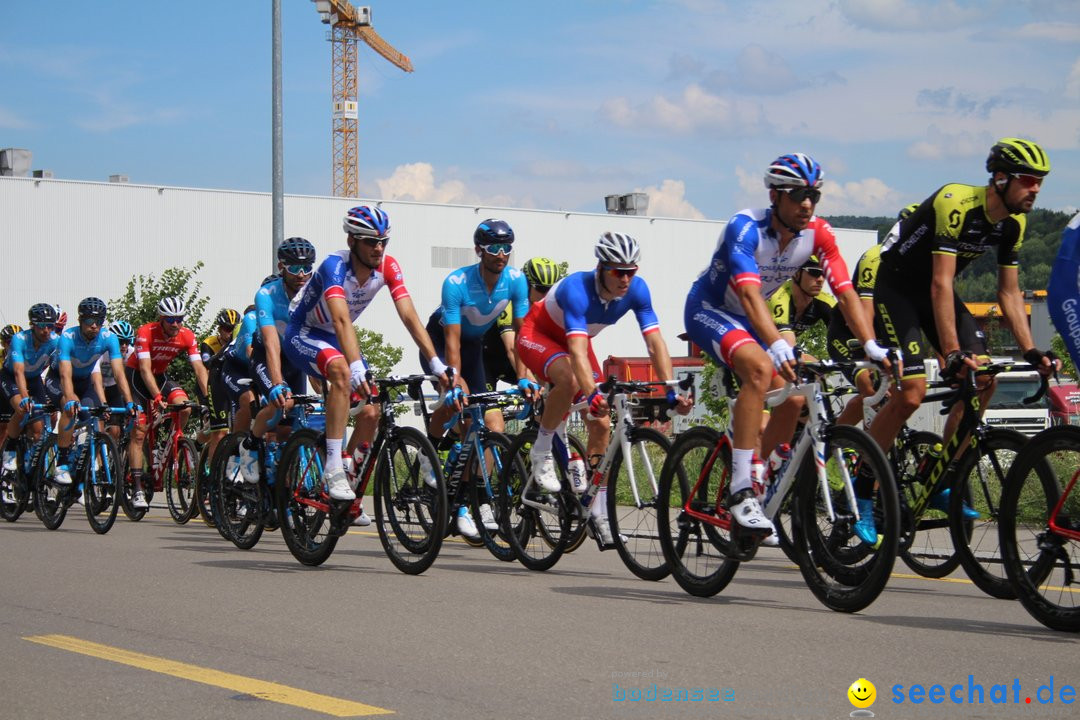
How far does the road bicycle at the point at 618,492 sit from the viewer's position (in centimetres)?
823

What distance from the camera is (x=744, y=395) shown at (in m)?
7.21

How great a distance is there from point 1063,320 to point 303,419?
6.19m

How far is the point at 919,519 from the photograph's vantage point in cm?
773

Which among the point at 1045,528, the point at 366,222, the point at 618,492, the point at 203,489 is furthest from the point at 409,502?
the point at 1045,528

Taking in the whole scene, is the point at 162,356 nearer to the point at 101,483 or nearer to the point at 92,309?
the point at 92,309

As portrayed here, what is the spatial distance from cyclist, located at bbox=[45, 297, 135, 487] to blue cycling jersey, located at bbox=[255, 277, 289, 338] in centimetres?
292

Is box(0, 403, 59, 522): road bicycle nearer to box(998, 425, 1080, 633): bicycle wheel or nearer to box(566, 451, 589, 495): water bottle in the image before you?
box(566, 451, 589, 495): water bottle

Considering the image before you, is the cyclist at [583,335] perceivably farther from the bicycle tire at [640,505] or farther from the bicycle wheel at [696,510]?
the bicycle wheel at [696,510]

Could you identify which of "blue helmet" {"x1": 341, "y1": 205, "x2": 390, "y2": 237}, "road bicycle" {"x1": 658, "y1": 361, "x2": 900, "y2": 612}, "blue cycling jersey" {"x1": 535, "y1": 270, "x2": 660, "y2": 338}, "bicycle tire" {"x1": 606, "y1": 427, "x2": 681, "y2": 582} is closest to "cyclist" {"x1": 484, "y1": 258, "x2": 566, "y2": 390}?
"blue helmet" {"x1": 341, "y1": 205, "x2": 390, "y2": 237}

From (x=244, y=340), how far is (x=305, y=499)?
11.2ft

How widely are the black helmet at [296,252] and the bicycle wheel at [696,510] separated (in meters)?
4.48

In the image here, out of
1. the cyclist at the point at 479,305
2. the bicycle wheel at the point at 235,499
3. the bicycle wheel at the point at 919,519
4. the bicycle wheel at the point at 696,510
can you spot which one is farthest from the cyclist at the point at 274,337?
the bicycle wheel at the point at 919,519

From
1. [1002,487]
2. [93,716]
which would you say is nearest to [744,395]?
[1002,487]

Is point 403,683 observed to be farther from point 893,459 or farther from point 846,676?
point 893,459
